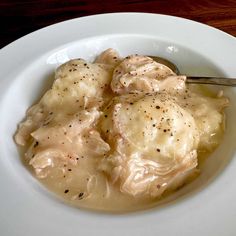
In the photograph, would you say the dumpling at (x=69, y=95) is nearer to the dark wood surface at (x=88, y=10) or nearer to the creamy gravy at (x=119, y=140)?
the creamy gravy at (x=119, y=140)

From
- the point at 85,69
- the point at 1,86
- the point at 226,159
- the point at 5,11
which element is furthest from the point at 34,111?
the point at 5,11

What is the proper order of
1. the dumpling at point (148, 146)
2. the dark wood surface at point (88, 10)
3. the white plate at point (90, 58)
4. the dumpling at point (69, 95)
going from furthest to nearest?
the dark wood surface at point (88, 10), the dumpling at point (69, 95), the dumpling at point (148, 146), the white plate at point (90, 58)

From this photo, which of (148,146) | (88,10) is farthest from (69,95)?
(88,10)

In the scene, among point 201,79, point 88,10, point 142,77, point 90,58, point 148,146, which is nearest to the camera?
point 148,146

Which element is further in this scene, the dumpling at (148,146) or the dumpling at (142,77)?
the dumpling at (142,77)

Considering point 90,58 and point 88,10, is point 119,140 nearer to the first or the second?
point 90,58

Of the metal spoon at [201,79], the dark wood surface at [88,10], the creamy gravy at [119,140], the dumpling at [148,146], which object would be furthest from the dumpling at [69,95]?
the dark wood surface at [88,10]
